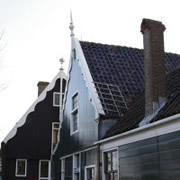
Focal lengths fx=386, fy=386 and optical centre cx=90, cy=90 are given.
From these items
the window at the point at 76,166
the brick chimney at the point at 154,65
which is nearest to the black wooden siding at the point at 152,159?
the brick chimney at the point at 154,65

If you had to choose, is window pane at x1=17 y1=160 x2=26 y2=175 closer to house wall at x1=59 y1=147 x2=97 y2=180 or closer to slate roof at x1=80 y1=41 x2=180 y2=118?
house wall at x1=59 y1=147 x2=97 y2=180

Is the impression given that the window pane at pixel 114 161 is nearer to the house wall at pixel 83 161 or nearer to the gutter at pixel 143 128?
the gutter at pixel 143 128

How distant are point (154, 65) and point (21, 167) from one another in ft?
49.1

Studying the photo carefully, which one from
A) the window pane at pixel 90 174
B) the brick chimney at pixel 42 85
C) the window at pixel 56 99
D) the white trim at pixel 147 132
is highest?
the brick chimney at pixel 42 85

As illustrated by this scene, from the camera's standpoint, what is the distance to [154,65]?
11648mm

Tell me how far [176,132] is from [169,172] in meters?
0.99

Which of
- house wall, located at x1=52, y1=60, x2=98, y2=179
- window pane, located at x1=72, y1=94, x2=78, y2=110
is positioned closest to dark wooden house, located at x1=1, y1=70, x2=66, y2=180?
house wall, located at x1=52, y1=60, x2=98, y2=179

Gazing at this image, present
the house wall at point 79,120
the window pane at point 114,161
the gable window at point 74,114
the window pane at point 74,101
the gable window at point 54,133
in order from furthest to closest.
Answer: the gable window at point 54,133
the window pane at point 74,101
the gable window at point 74,114
the house wall at point 79,120
the window pane at point 114,161

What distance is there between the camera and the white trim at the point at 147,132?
9.17 metres

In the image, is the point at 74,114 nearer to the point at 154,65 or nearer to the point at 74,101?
the point at 74,101

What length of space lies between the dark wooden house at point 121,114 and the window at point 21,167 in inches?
196

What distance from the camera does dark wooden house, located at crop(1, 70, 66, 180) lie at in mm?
23875

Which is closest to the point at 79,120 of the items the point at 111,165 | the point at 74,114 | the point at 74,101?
the point at 74,114

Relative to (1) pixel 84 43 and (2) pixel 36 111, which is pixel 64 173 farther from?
(2) pixel 36 111
